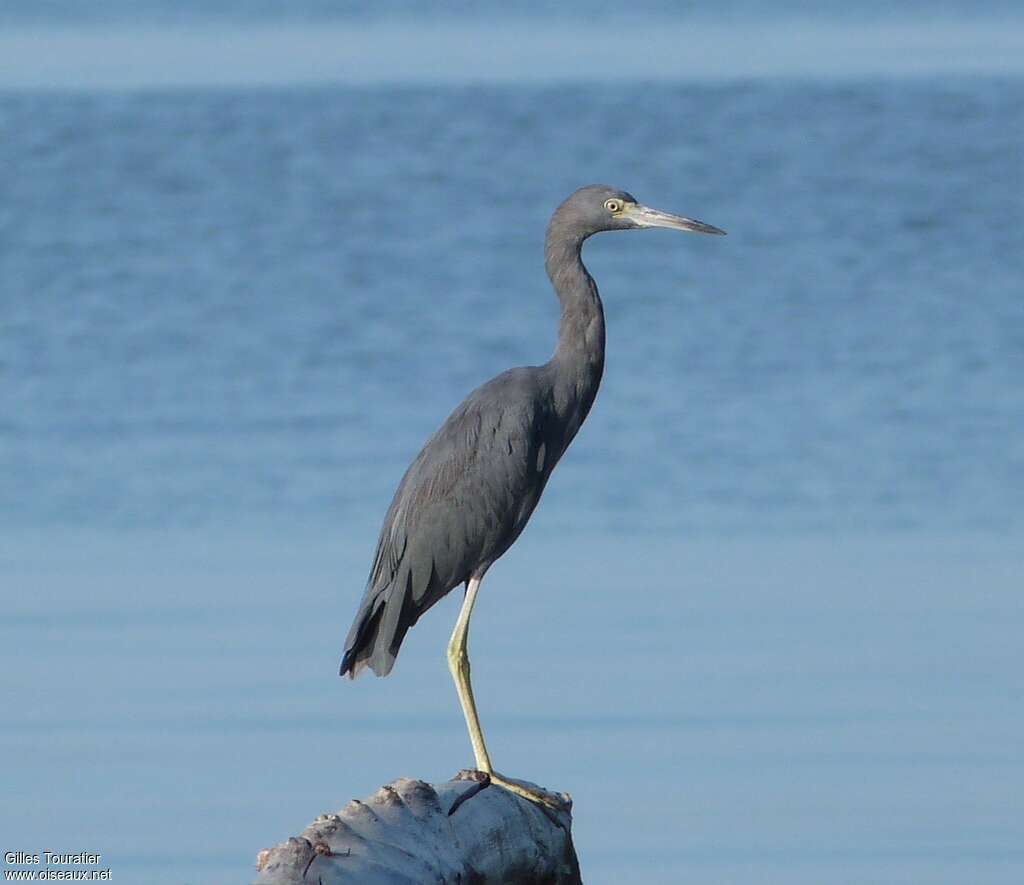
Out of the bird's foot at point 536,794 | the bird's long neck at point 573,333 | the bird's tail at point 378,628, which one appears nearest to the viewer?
the bird's foot at point 536,794

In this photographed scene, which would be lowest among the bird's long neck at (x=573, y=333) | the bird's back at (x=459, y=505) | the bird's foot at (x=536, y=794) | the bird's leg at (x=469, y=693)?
the bird's foot at (x=536, y=794)

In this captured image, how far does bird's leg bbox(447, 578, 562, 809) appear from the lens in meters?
6.88

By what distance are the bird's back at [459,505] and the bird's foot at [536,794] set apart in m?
0.91

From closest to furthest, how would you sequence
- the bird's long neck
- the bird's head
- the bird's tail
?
1. the bird's tail
2. the bird's long neck
3. the bird's head

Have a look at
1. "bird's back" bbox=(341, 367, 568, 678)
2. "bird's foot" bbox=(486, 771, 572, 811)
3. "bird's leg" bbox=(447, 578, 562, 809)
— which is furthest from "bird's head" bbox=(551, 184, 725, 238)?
"bird's foot" bbox=(486, 771, 572, 811)

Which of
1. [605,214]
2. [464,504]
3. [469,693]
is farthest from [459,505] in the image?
[605,214]

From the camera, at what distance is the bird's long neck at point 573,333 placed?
8070 mm

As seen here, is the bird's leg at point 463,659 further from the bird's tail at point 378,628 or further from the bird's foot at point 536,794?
the bird's foot at point 536,794

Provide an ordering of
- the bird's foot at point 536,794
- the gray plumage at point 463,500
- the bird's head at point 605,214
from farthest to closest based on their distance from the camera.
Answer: the bird's head at point 605,214
the gray plumage at point 463,500
the bird's foot at point 536,794

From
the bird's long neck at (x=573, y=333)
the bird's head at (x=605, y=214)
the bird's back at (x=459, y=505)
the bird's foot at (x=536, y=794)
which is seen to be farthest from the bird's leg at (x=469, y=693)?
the bird's head at (x=605, y=214)

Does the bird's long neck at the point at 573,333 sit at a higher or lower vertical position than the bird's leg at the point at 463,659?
higher

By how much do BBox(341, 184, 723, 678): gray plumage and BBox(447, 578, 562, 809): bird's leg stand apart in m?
0.11

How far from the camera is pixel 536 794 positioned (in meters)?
6.84

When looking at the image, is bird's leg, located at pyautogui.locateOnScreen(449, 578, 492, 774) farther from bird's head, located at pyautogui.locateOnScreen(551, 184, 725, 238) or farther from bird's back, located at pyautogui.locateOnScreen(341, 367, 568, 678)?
bird's head, located at pyautogui.locateOnScreen(551, 184, 725, 238)
